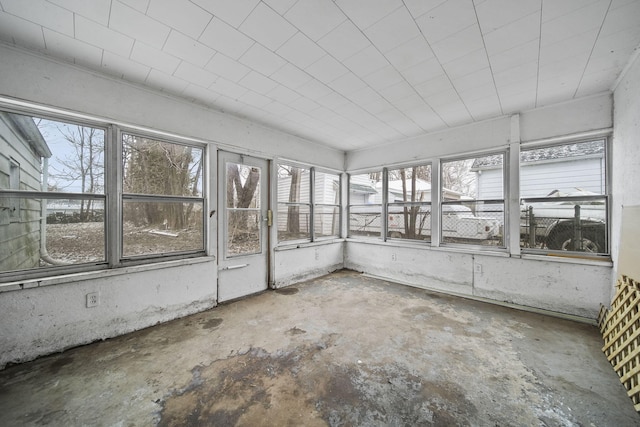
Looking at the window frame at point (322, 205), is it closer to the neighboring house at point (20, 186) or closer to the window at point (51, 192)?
the window at point (51, 192)

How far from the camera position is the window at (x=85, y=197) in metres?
2.10

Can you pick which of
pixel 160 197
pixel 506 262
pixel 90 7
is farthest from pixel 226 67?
pixel 506 262

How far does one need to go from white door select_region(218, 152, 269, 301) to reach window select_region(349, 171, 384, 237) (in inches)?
90.6

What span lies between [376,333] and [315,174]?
129 inches

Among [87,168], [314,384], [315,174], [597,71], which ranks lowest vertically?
[314,384]

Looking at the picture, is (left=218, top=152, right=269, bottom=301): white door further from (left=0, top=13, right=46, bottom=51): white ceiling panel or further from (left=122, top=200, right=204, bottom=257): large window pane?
(left=0, top=13, right=46, bottom=51): white ceiling panel

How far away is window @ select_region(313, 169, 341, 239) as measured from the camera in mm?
4992

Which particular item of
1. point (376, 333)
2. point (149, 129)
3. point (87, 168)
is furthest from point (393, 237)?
point (87, 168)

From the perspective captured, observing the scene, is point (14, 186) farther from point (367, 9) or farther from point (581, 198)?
point (581, 198)

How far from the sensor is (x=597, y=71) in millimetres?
2369

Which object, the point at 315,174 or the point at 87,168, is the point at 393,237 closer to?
the point at 315,174

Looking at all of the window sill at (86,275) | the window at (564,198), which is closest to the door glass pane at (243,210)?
the window sill at (86,275)

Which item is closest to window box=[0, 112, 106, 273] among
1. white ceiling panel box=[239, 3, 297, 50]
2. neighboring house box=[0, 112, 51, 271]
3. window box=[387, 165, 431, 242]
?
neighboring house box=[0, 112, 51, 271]

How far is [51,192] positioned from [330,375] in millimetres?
3115
